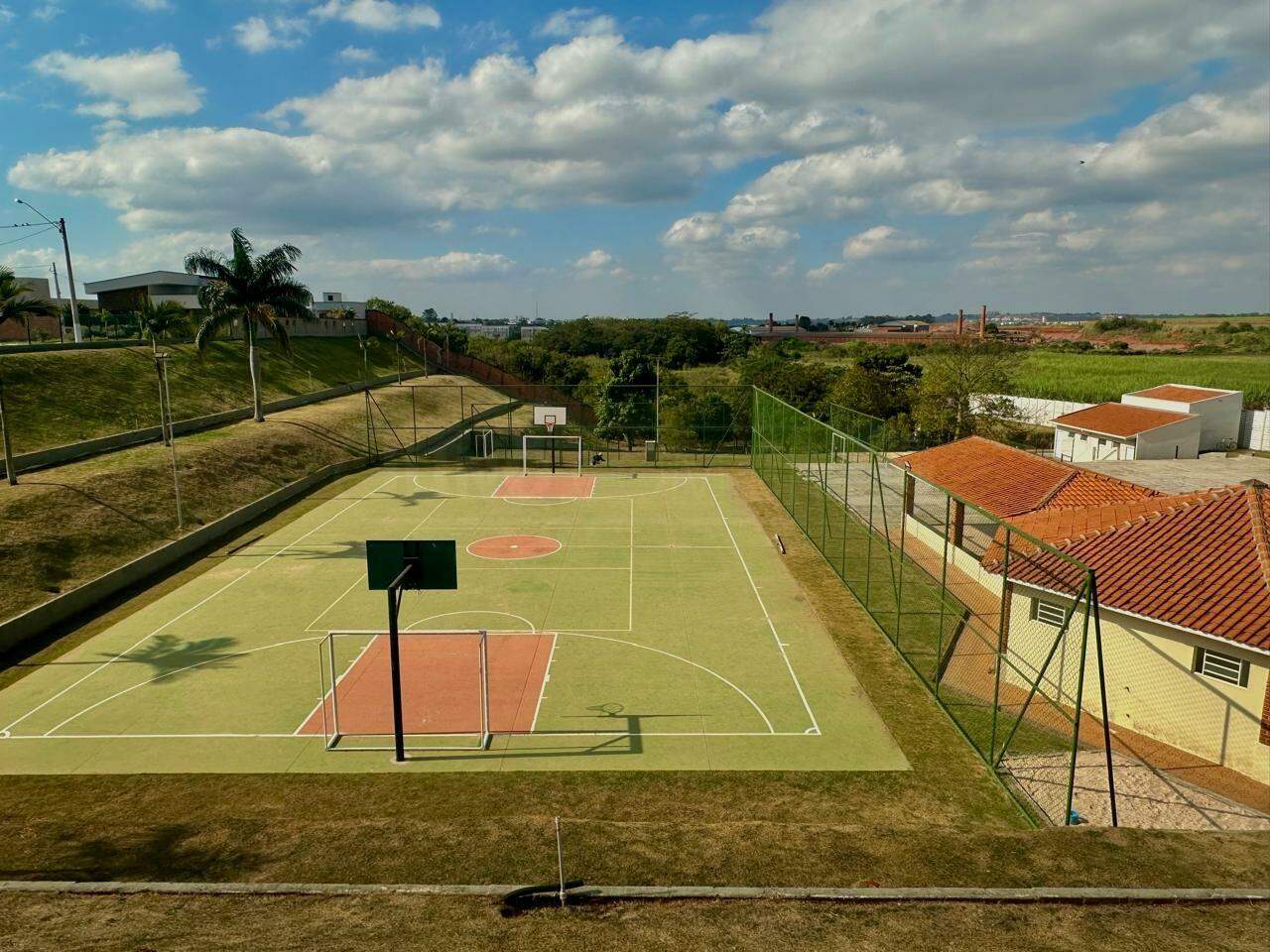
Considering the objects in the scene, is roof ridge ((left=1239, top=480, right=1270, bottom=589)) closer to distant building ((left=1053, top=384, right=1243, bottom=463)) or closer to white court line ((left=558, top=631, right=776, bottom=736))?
white court line ((left=558, top=631, right=776, bottom=736))

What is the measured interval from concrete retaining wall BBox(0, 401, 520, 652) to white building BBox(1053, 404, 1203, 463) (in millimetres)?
39463

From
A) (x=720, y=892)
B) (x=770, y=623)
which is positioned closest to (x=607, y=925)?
(x=720, y=892)

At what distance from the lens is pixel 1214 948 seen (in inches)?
306

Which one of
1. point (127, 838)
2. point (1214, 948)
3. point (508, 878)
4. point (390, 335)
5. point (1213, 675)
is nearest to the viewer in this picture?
point (1214, 948)

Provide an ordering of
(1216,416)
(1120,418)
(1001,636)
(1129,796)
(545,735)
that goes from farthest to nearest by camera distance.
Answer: (1216,416) < (1120,418) < (1001,636) < (545,735) < (1129,796)

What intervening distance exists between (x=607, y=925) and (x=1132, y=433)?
44824 millimetres

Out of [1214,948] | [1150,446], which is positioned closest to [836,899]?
[1214,948]

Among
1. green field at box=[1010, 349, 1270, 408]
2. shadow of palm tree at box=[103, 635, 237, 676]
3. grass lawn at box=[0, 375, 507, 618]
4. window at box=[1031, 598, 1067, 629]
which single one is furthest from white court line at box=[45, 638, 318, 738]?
green field at box=[1010, 349, 1270, 408]

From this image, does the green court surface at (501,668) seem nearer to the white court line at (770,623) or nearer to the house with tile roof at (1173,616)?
the white court line at (770,623)

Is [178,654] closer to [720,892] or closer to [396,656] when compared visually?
[396,656]

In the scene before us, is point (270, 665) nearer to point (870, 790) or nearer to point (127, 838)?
point (127, 838)

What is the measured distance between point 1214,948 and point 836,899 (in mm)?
3475

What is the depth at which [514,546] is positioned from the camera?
2695 cm

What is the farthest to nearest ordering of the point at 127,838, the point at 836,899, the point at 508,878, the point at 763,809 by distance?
the point at 763,809
the point at 127,838
the point at 508,878
the point at 836,899
